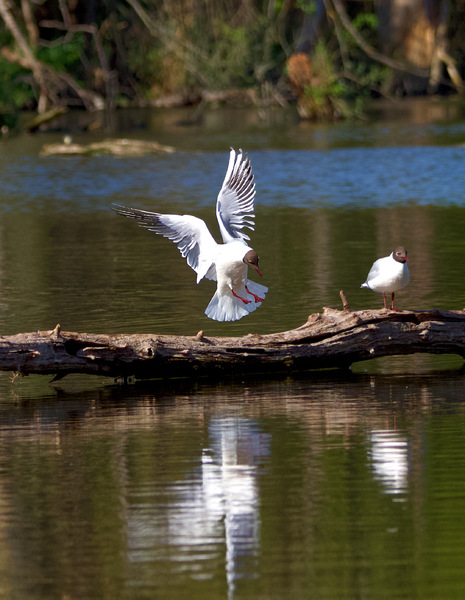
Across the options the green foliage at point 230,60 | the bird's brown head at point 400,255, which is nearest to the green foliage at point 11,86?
the green foliage at point 230,60

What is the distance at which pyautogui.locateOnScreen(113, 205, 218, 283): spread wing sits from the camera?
442 inches

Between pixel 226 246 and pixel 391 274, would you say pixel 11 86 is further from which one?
pixel 391 274

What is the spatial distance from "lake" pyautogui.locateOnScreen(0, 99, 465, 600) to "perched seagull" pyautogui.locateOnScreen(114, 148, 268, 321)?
0.69 metres

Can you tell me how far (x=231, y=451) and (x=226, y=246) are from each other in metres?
2.76

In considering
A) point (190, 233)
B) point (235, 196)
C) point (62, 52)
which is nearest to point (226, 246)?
point (190, 233)

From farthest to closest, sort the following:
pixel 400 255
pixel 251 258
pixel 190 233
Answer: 1. pixel 190 233
2. pixel 400 255
3. pixel 251 258

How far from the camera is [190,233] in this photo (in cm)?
1136

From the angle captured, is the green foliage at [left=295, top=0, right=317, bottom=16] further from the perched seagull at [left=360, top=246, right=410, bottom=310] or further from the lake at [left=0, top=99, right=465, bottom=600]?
the perched seagull at [left=360, top=246, right=410, bottom=310]

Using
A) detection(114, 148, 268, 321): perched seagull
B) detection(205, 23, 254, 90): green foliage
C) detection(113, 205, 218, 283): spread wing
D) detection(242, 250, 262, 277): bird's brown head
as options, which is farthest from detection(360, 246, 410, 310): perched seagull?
detection(205, 23, 254, 90): green foliage

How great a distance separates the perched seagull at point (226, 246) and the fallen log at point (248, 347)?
0.43m

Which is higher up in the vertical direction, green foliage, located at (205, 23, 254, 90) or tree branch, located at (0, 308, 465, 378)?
green foliage, located at (205, 23, 254, 90)

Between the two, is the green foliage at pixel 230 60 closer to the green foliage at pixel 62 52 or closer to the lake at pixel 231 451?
the green foliage at pixel 62 52

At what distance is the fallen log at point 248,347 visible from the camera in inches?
406

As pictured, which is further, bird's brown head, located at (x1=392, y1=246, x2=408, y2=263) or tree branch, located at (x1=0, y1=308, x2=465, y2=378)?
bird's brown head, located at (x1=392, y1=246, x2=408, y2=263)
